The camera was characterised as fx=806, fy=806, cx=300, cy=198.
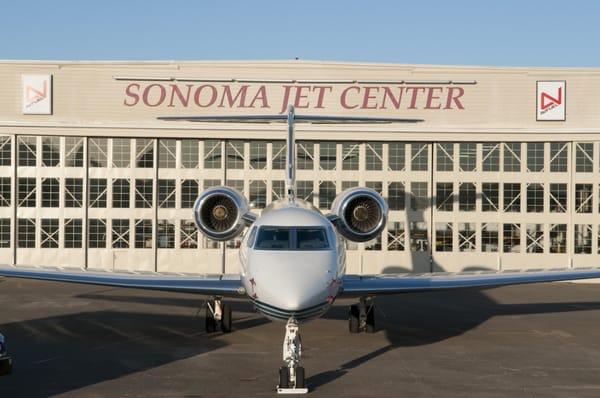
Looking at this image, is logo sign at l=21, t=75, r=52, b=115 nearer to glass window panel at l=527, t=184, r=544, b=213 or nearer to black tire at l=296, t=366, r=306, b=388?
glass window panel at l=527, t=184, r=544, b=213

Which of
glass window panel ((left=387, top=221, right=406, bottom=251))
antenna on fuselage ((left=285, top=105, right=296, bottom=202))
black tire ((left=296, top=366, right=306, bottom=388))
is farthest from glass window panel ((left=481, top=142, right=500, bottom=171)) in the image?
black tire ((left=296, top=366, right=306, bottom=388))

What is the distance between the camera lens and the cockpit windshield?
13484 mm

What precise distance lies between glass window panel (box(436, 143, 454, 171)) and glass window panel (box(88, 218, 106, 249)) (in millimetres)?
13102

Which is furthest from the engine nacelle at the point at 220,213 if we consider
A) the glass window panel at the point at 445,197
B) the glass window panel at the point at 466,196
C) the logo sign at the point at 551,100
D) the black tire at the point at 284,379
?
the logo sign at the point at 551,100

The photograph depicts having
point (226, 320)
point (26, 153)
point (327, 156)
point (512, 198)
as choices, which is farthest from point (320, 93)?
point (226, 320)

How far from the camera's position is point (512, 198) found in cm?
3108

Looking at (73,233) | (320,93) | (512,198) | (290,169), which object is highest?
(320,93)

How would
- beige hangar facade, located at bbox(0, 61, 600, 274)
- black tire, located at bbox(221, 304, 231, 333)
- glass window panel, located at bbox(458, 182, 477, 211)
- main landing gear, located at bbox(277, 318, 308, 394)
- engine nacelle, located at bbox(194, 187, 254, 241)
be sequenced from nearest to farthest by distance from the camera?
main landing gear, located at bbox(277, 318, 308, 394), black tire, located at bbox(221, 304, 231, 333), engine nacelle, located at bbox(194, 187, 254, 241), beige hangar facade, located at bbox(0, 61, 600, 274), glass window panel, located at bbox(458, 182, 477, 211)

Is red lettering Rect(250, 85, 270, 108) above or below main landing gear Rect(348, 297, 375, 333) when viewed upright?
above

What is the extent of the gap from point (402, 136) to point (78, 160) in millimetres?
12332

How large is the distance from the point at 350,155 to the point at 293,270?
19024 mm

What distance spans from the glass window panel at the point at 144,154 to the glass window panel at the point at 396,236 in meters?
9.56

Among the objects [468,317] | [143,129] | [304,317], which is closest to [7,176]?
[143,129]

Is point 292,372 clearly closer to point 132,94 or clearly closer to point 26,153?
point 132,94
